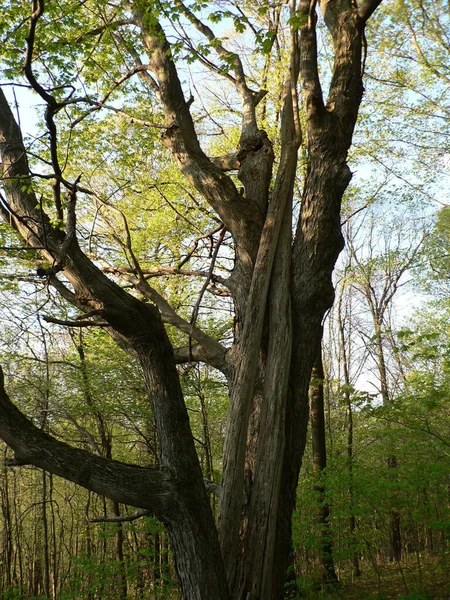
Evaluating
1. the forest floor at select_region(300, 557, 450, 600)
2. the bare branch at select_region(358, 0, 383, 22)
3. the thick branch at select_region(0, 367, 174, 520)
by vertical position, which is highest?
the bare branch at select_region(358, 0, 383, 22)

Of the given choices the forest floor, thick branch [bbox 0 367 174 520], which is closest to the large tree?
thick branch [bbox 0 367 174 520]

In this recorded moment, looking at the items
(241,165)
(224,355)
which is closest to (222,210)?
(241,165)

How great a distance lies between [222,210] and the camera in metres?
3.84

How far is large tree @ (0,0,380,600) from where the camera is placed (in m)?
2.60

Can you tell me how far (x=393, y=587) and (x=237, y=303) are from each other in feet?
22.0

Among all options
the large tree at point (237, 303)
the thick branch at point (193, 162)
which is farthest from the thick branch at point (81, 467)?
the thick branch at point (193, 162)

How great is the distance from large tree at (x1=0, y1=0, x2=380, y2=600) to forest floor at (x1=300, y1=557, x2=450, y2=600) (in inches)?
128

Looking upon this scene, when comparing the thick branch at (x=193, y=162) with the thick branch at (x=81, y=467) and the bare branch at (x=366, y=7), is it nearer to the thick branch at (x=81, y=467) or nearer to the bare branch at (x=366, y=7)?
the bare branch at (x=366, y=7)

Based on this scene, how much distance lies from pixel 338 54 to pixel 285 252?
1.74m

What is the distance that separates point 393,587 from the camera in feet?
25.0

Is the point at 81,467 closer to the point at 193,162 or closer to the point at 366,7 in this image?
the point at 193,162

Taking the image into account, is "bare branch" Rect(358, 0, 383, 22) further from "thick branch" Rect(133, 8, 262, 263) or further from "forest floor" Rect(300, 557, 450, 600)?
"forest floor" Rect(300, 557, 450, 600)

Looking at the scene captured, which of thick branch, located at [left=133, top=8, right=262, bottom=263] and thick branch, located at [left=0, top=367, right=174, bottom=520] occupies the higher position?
thick branch, located at [left=133, top=8, right=262, bottom=263]

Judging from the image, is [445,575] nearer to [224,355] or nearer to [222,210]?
[224,355]
